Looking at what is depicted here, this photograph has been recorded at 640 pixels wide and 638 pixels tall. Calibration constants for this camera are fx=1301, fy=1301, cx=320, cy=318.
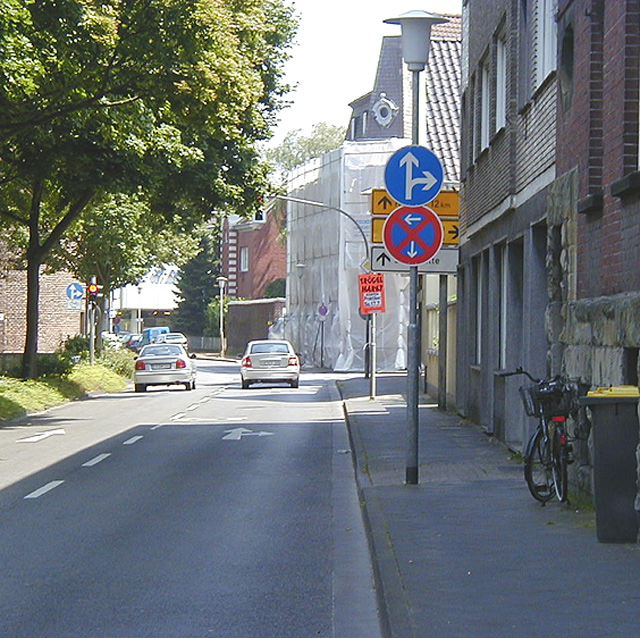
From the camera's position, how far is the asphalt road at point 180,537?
6.82 m

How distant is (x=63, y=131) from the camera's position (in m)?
21.0

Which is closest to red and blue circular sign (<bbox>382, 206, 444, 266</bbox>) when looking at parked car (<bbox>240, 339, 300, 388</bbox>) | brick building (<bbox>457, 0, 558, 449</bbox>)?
brick building (<bbox>457, 0, 558, 449</bbox>)

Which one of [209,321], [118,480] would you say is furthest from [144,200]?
[209,321]

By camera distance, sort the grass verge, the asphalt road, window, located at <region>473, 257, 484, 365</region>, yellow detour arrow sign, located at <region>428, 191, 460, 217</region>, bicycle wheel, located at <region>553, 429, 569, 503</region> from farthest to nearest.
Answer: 1. the grass verge
2. window, located at <region>473, 257, 484, 365</region>
3. yellow detour arrow sign, located at <region>428, 191, 460, 217</region>
4. bicycle wheel, located at <region>553, 429, 569, 503</region>
5. the asphalt road

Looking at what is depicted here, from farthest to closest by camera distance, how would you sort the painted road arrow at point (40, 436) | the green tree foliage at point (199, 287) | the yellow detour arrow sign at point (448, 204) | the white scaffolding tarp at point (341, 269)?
the green tree foliage at point (199, 287)
the white scaffolding tarp at point (341, 269)
the painted road arrow at point (40, 436)
the yellow detour arrow sign at point (448, 204)

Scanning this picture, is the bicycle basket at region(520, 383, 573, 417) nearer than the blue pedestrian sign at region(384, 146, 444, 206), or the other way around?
the bicycle basket at region(520, 383, 573, 417)

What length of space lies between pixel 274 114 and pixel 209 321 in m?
59.3

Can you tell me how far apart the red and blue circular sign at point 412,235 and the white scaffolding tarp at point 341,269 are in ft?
131

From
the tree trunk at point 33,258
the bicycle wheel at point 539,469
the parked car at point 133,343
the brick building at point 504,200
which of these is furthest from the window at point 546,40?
the parked car at point 133,343

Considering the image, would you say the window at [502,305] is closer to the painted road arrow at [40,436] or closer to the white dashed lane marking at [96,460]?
the white dashed lane marking at [96,460]

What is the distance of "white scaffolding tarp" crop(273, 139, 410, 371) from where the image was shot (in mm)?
55906

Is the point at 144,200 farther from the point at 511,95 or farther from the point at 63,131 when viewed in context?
the point at 511,95

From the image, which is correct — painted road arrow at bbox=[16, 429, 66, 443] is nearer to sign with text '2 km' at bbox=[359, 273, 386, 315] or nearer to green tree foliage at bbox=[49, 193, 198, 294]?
sign with text '2 km' at bbox=[359, 273, 386, 315]

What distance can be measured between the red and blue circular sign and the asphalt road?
238 cm
